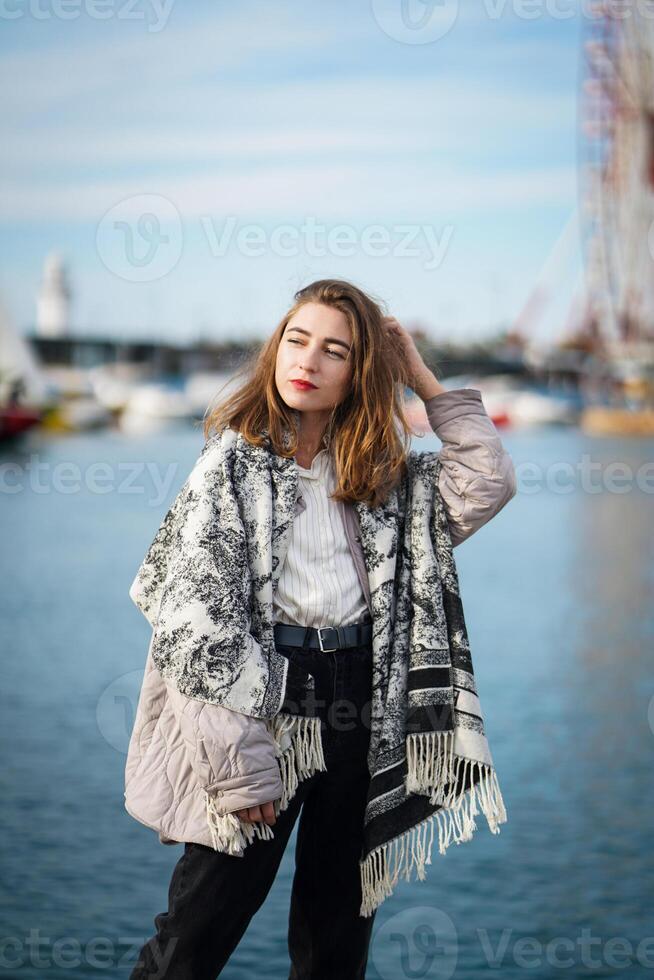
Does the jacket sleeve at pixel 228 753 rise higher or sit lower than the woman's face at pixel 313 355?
lower

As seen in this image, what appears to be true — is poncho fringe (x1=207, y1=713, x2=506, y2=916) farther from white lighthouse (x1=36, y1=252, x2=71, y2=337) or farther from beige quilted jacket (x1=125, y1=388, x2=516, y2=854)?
white lighthouse (x1=36, y1=252, x2=71, y2=337)

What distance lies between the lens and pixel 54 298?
211 feet

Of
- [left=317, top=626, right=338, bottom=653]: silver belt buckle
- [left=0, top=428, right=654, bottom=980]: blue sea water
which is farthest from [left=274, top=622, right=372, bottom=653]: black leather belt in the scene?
[left=0, top=428, right=654, bottom=980]: blue sea water

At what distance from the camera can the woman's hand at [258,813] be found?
1.80 meters

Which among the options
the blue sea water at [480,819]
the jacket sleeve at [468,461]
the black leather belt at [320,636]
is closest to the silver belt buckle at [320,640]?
the black leather belt at [320,636]

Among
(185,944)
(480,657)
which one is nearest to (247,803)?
(185,944)

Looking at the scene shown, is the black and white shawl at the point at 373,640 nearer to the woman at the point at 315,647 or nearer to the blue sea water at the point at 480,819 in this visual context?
the woman at the point at 315,647

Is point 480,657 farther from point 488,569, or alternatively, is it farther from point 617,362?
point 617,362

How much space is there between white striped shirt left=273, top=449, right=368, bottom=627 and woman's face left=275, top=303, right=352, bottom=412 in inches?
4.3

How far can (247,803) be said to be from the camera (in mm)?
1770

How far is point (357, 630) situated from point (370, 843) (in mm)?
312

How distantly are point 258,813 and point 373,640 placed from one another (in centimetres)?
30

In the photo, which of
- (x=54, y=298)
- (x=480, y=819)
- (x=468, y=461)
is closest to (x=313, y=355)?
(x=468, y=461)

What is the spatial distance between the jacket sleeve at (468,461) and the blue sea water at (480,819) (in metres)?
1.87
